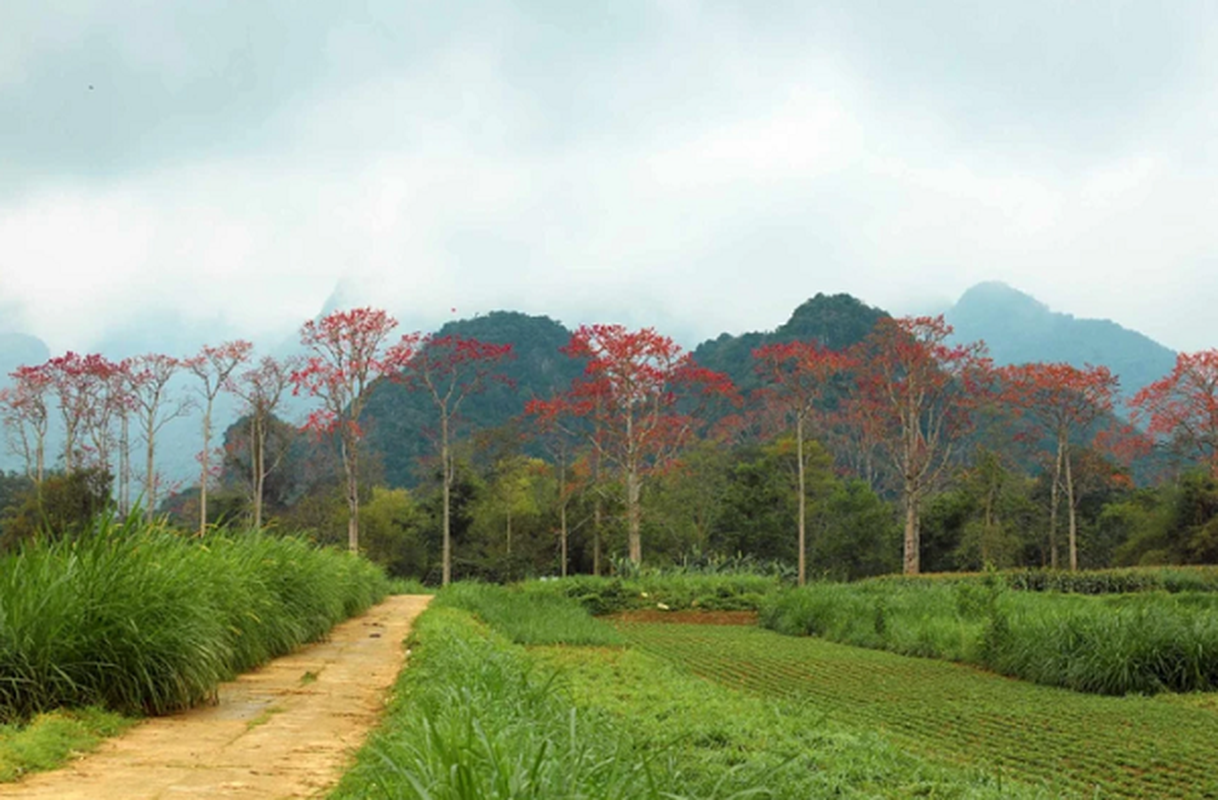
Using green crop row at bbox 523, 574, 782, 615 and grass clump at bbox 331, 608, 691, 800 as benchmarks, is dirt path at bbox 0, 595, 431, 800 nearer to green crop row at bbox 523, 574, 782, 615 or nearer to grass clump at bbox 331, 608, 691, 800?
grass clump at bbox 331, 608, 691, 800

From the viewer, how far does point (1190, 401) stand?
32500 millimetres

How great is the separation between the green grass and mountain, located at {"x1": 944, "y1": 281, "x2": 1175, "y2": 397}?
346ft

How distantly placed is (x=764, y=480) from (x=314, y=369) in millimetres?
15701

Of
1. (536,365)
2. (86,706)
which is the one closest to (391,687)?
(86,706)

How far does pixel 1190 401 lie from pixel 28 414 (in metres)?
42.4

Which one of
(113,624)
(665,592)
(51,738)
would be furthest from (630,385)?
(51,738)

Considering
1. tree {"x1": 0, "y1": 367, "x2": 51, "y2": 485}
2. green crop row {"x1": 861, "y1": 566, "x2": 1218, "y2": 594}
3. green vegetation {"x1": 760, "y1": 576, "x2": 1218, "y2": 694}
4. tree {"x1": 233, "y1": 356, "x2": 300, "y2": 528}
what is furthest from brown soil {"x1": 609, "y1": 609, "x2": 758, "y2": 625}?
tree {"x1": 0, "y1": 367, "x2": 51, "y2": 485}

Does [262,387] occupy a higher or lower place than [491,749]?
higher

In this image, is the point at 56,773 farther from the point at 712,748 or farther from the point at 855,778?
the point at 855,778

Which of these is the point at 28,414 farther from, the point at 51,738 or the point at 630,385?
the point at 51,738

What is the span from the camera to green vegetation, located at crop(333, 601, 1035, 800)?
253cm

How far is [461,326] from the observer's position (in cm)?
6259

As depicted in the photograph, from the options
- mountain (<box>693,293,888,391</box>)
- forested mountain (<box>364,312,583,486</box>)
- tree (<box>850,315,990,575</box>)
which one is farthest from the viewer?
mountain (<box>693,293,888,391</box>)

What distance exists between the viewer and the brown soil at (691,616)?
1744cm
